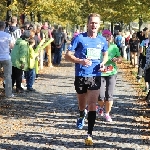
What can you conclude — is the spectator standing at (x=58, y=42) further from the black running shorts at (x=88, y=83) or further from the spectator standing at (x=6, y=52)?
the black running shorts at (x=88, y=83)

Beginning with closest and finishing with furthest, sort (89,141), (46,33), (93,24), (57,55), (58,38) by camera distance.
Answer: (93,24), (89,141), (46,33), (58,38), (57,55)

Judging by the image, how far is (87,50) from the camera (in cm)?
670

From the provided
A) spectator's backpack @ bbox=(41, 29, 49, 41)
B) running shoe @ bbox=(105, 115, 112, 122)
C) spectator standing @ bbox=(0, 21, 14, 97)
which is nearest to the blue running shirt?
running shoe @ bbox=(105, 115, 112, 122)

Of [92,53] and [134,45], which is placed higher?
[92,53]

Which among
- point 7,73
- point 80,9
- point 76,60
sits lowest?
point 7,73

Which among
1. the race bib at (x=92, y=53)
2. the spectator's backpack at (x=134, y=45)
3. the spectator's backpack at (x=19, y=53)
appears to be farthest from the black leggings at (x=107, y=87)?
the spectator's backpack at (x=134, y=45)

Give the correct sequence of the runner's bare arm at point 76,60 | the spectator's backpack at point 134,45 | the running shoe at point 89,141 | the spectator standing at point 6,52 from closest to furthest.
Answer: the runner's bare arm at point 76,60
the running shoe at point 89,141
the spectator standing at point 6,52
the spectator's backpack at point 134,45

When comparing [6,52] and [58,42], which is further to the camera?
[58,42]

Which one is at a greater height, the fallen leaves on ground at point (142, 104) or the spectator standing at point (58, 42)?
the spectator standing at point (58, 42)

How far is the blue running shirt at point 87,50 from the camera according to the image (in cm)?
669

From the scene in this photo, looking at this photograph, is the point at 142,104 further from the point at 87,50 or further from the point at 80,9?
the point at 80,9

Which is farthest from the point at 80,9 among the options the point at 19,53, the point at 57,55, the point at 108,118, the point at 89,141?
the point at 89,141

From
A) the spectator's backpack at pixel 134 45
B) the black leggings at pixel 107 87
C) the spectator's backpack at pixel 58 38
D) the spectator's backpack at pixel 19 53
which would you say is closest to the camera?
the black leggings at pixel 107 87

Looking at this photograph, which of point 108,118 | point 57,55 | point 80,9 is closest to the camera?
point 108,118
